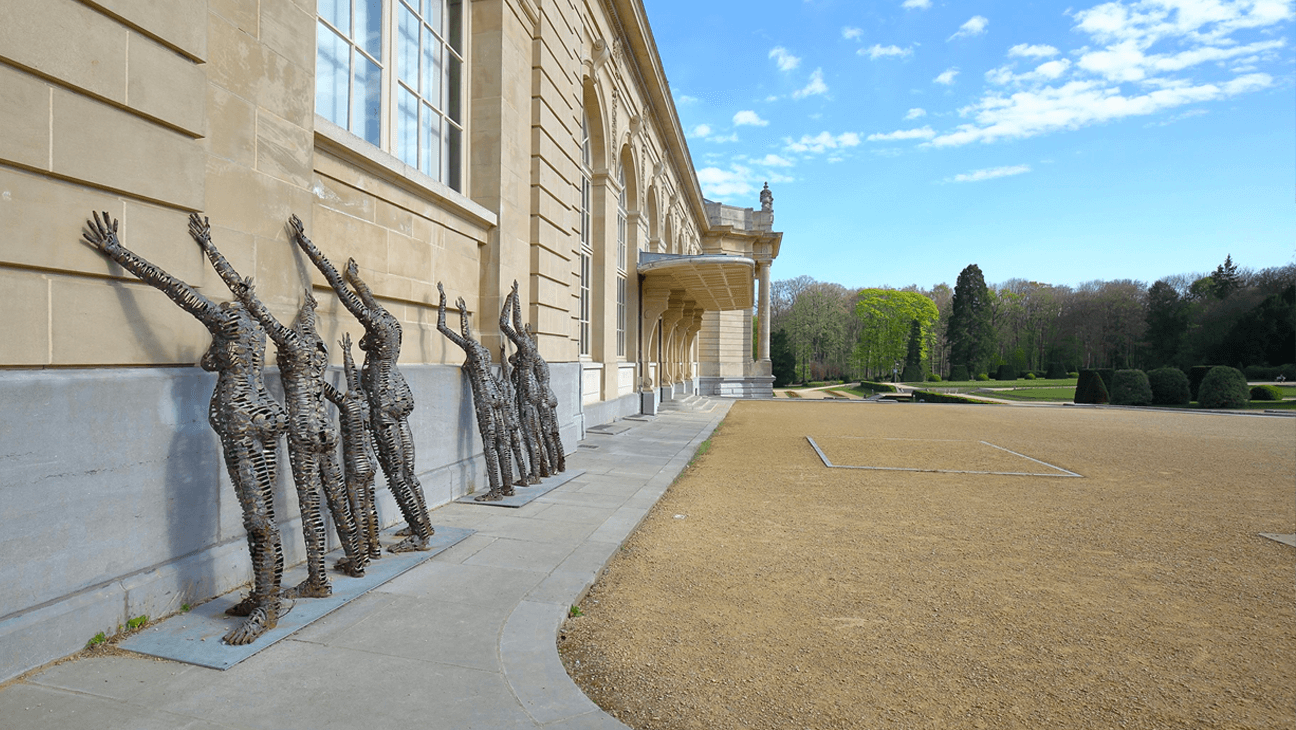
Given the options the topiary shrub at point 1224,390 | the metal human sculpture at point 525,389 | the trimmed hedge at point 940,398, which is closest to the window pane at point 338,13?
the metal human sculpture at point 525,389

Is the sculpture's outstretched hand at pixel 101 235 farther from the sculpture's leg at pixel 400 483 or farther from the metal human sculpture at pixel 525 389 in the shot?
the metal human sculpture at pixel 525 389

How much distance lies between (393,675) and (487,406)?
12.8 feet

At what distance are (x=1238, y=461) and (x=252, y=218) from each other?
52.0 feet

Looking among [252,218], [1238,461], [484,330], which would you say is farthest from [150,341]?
[1238,461]

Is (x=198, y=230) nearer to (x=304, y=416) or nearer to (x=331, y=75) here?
(x=304, y=416)

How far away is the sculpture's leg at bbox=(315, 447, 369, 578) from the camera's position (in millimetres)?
3811

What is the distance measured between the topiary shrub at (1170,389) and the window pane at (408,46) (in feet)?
111

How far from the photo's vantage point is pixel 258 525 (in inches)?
125

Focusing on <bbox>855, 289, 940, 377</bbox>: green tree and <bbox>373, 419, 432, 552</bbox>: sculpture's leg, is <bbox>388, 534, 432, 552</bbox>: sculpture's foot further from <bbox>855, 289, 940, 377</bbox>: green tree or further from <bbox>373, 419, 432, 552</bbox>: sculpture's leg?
<bbox>855, 289, 940, 377</bbox>: green tree

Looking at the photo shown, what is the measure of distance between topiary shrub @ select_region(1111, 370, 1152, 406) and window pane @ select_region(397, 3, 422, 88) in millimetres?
32996

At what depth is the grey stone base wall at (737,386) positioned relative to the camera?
3788 cm

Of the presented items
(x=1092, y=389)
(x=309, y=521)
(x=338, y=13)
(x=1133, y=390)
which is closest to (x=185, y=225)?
(x=309, y=521)

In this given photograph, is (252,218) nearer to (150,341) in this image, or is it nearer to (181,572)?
(150,341)

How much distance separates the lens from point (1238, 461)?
1160 cm
